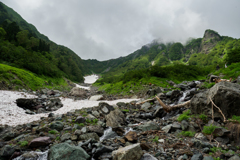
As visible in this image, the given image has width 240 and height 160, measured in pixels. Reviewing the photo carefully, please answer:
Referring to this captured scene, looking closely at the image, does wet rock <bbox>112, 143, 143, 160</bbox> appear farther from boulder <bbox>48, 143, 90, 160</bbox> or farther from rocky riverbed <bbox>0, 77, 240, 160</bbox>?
boulder <bbox>48, 143, 90, 160</bbox>

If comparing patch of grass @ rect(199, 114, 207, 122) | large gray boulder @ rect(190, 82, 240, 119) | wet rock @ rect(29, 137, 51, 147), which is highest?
large gray boulder @ rect(190, 82, 240, 119)

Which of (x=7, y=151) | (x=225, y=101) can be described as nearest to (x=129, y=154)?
(x=7, y=151)

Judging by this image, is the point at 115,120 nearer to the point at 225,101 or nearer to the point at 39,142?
the point at 39,142

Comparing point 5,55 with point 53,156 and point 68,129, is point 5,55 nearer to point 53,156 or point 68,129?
point 68,129

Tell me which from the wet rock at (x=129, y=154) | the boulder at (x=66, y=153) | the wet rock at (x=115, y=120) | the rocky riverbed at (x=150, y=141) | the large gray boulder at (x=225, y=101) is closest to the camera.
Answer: the wet rock at (x=129, y=154)

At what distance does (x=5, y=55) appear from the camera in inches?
1655

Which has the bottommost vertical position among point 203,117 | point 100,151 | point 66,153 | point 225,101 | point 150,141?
point 150,141

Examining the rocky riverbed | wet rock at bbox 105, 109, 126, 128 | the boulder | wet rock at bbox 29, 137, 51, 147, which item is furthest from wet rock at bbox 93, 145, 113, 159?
wet rock at bbox 105, 109, 126, 128

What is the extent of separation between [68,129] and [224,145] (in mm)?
10735

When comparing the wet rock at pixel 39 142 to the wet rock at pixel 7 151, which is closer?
the wet rock at pixel 7 151

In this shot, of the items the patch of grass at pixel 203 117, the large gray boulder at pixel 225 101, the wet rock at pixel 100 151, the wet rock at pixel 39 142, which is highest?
the large gray boulder at pixel 225 101

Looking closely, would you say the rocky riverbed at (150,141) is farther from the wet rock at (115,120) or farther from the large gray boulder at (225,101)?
the wet rock at (115,120)

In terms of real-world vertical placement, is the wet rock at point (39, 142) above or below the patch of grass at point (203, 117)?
below

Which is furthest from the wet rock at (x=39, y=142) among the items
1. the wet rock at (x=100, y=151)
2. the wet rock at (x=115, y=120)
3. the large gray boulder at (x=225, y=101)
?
the large gray boulder at (x=225, y=101)
